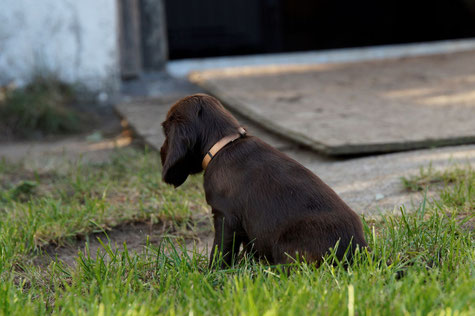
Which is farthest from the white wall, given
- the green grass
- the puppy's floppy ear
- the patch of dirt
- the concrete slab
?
the puppy's floppy ear

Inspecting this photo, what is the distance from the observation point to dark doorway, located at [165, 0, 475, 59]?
767cm

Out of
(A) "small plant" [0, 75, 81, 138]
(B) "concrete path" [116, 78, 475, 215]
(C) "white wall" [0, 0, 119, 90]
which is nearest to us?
(B) "concrete path" [116, 78, 475, 215]

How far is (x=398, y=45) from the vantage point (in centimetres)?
826

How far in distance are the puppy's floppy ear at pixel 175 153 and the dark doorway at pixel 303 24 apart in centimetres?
515

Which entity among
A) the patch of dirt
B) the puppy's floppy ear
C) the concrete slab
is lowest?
the patch of dirt

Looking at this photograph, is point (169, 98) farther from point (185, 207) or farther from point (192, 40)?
point (185, 207)

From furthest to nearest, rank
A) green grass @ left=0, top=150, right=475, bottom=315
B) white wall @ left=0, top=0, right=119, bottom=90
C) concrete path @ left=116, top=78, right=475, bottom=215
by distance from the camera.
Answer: white wall @ left=0, top=0, right=119, bottom=90 → concrete path @ left=116, top=78, right=475, bottom=215 → green grass @ left=0, top=150, right=475, bottom=315

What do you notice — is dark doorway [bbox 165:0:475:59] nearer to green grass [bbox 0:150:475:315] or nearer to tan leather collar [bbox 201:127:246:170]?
green grass [bbox 0:150:475:315]

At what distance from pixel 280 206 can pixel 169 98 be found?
4.48 meters

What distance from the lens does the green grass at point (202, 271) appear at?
2.07 metres

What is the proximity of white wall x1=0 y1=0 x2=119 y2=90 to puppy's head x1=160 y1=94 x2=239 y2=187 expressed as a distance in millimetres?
4537

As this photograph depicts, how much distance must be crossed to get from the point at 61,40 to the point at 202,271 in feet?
16.2

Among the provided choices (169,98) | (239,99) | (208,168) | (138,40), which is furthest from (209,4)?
(208,168)

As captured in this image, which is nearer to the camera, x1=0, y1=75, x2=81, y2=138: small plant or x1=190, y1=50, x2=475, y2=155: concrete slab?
x1=190, y1=50, x2=475, y2=155: concrete slab
